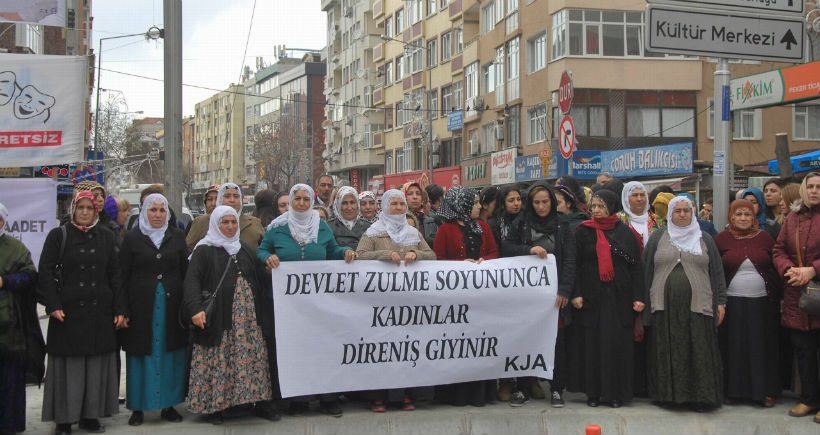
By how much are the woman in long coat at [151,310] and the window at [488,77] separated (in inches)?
1398

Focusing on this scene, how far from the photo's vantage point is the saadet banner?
Result: 8234 millimetres

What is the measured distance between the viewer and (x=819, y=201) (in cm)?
696

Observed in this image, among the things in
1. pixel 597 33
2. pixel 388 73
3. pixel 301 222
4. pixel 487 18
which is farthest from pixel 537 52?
pixel 301 222

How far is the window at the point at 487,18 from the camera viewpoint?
41.3 m

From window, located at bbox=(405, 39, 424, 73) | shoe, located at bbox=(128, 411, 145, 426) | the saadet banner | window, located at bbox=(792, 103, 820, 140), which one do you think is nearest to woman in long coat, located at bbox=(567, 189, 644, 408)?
shoe, located at bbox=(128, 411, 145, 426)

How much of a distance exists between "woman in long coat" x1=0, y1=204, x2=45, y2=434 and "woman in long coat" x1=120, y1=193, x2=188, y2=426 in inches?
28.1

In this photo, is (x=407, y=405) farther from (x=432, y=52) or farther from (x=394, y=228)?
(x=432, y=52)

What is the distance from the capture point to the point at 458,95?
4794 cm

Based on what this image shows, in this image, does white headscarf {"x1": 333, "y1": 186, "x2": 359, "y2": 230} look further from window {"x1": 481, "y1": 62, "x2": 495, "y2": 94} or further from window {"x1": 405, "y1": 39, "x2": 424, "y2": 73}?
window {"x1": 405, "y1": 39, "x2": 424, "y2": 73}

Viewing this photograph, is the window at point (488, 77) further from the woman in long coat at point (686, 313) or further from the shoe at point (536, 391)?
the woman in long coat at point (686, 313)

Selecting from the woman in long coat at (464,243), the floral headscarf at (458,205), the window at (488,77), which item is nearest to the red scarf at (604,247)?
the woman in long coat at (464,243)

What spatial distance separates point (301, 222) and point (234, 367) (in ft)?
Result: 4.25

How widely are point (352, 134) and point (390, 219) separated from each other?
2522 inches

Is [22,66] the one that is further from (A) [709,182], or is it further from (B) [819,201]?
(A) [709,182]
